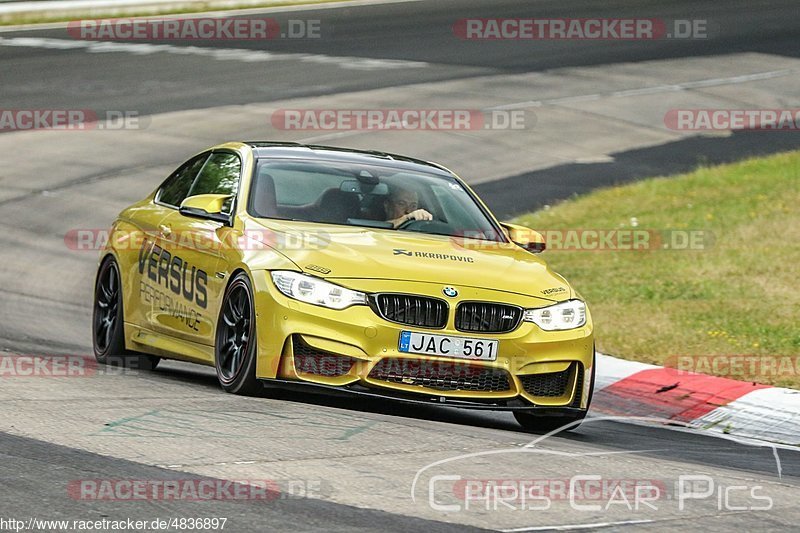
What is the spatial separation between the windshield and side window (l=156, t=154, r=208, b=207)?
896mm

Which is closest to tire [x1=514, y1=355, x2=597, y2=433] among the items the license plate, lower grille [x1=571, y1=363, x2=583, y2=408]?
lower grille [x1=571, y1=363, x2=583, y2=408]

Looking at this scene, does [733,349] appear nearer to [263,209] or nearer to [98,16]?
[263,209]

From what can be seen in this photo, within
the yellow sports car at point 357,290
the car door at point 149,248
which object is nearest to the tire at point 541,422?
the yellow sports car at point 357,290

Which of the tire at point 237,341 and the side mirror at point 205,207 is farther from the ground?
the side mirror at point 205,207

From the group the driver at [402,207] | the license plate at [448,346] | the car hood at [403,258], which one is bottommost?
the license plate at [448,346]

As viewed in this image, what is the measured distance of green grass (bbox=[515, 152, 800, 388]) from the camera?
1167 cm

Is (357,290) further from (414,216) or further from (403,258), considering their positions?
(414,216)

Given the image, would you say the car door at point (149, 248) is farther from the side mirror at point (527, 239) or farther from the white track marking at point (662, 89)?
the white track marking at point (662, 89)

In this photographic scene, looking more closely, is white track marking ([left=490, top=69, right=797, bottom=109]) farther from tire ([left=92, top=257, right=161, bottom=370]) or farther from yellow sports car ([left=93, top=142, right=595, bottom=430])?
yellow sports car ([left=93, top=142, right=595, bottom=430])

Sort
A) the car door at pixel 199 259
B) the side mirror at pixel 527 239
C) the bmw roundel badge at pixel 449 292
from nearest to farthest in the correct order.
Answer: the bmw roundel badge at pixel 449 292, the car door at pixel 199 259, the side mirror at pixel 527 239

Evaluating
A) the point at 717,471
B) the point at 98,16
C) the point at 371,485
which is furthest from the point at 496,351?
the point at 98,16

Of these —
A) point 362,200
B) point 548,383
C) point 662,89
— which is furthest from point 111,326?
point 662,89

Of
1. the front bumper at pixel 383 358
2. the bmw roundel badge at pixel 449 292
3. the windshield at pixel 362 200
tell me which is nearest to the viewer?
the front bumper at pixel 383 358

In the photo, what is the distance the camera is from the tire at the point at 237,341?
8.49 meters
